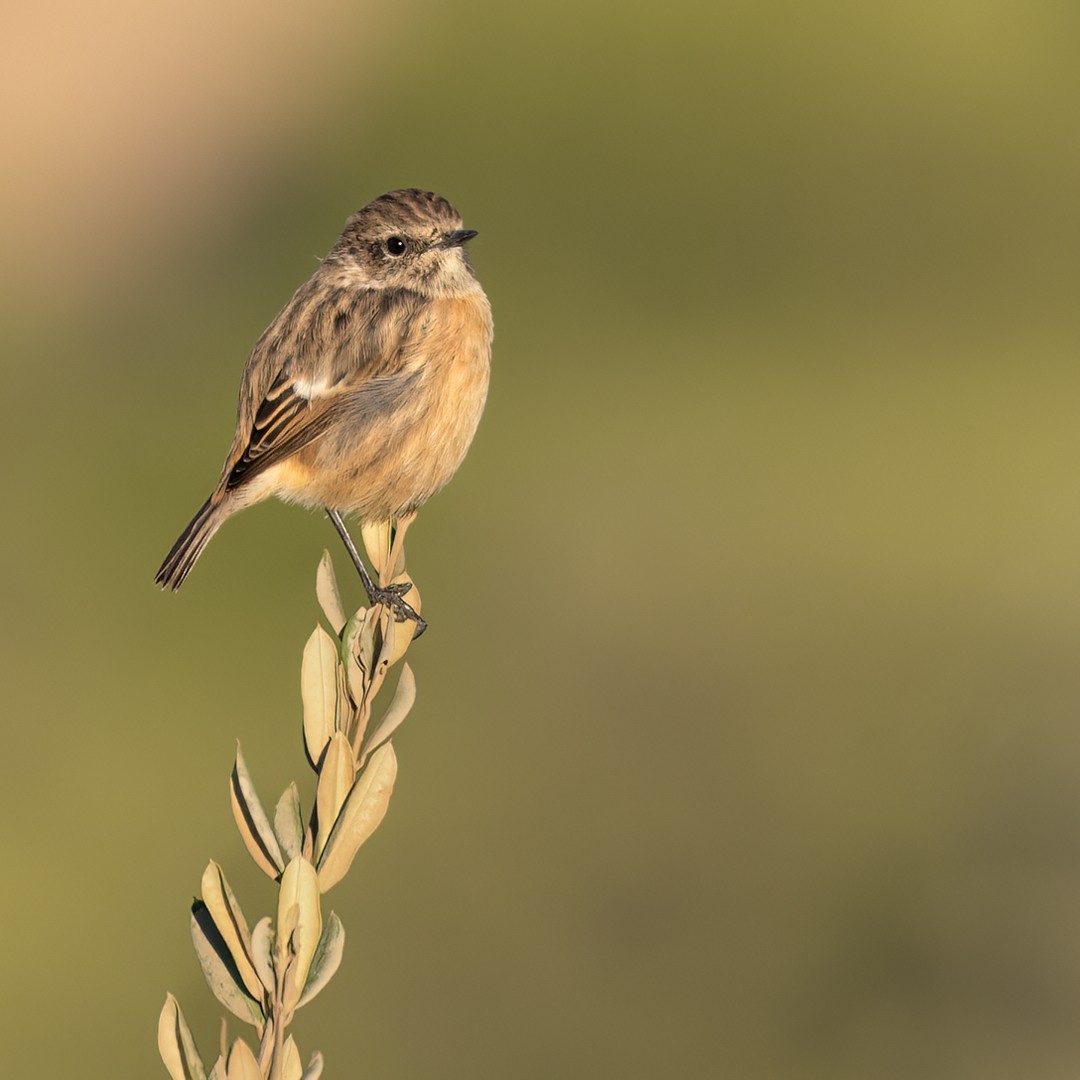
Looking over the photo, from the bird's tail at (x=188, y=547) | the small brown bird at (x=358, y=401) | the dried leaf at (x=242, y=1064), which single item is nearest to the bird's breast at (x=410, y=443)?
the small brown bird at (x=358, y=401)

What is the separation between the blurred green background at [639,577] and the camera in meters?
6.74

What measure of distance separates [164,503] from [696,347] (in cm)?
475

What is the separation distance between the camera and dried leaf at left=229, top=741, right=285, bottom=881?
A: 121cm

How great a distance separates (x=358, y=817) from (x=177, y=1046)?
230mm

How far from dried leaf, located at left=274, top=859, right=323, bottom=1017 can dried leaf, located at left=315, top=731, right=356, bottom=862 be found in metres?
0.08

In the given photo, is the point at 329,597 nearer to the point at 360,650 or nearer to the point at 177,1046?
the point at 360,650

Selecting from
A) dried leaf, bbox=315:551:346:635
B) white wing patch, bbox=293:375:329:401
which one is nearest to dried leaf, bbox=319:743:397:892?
dried leaf, bbox=315:551:346:635

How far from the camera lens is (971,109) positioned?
1405cm

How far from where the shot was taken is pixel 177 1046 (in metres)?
1.11

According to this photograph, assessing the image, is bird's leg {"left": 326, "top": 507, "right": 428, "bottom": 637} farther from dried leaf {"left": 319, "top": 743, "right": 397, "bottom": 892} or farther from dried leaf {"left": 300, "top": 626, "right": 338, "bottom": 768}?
dried leaf {"left": 319, "top": 743, "right": 397, "bottom": 892}

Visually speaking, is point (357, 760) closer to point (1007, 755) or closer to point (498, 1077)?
point (498, 1077)

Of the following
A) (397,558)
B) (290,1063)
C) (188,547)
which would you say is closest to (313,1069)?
(290,1063)

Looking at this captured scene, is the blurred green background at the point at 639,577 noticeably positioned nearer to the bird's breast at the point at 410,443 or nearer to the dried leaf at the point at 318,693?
the bird's breast at the point at 410,443

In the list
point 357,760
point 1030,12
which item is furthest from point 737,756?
point 1030,12
